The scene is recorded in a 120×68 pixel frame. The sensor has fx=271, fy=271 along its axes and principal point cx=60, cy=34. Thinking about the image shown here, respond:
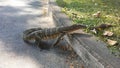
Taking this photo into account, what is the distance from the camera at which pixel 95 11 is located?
6727mm

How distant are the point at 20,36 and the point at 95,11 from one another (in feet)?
6.46

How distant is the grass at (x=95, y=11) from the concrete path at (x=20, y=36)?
0.70m

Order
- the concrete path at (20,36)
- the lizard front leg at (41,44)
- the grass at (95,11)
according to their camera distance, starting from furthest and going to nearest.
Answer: the lizard front leg at (41,44) → the grass at (95,11) → the concrete path at (20,36)

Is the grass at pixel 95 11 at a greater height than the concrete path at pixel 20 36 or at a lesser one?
greater

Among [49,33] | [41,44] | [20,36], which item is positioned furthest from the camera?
[20,36]

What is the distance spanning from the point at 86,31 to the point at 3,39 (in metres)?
1.89

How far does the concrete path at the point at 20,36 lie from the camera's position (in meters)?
4.77

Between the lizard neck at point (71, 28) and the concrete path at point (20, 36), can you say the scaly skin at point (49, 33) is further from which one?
the concrete path at point (20, 36)

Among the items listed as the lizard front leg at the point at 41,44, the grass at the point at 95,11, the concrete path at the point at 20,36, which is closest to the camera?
the concrete path at the point at 20,36

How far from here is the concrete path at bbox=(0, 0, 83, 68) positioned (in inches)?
188

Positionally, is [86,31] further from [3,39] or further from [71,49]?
[3,39]

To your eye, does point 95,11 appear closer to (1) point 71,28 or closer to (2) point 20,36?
(1) point 71,28

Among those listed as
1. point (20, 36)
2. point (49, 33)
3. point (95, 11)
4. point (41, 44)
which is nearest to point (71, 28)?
point (49, 33)

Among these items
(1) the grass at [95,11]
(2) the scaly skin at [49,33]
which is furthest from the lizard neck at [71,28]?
(1) the grass at [95,11]
